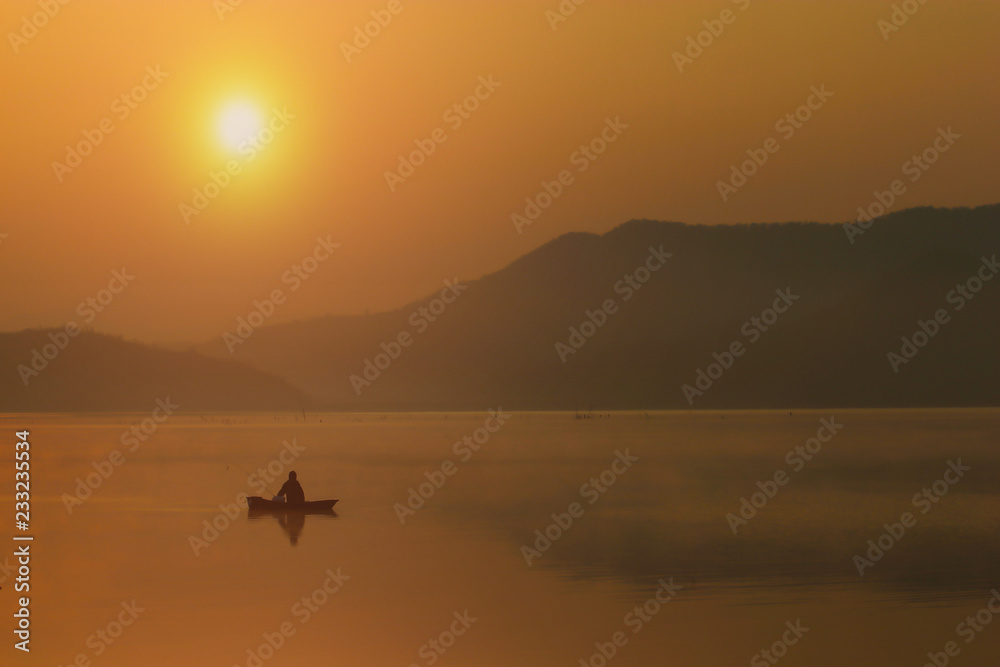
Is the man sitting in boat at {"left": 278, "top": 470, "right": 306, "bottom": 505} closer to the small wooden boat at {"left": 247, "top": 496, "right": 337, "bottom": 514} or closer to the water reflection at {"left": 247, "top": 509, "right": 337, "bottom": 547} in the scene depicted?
the small wooden boat at {"left": 247, "top": 496, "right": 337, "bottom": 514}

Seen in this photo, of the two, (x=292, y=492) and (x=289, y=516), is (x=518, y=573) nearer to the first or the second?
(x=292, y=492)

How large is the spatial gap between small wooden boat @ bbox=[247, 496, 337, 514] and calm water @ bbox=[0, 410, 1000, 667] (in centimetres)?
42

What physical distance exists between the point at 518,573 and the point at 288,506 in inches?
515

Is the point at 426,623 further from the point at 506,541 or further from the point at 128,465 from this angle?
the point at 128,465

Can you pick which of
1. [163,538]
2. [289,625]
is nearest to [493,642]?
[289,625]

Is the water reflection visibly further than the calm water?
Yes

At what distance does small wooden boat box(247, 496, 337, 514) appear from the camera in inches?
1331

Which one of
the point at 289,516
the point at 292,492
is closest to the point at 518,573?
the point at 292,492

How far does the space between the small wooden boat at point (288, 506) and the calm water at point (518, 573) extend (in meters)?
0.42

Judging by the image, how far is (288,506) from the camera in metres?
33.8

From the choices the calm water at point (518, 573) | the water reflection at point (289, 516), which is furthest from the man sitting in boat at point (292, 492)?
the calm water at point (518, 573)

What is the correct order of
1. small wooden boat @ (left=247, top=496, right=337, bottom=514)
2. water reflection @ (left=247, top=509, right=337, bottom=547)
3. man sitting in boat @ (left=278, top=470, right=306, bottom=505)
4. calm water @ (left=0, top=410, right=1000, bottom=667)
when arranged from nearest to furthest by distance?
calm water @ (left=0, top=410, right=1000, bottom=667) → water reflection @ (left=247, top=509, right=337, bottom=547) → man sitting in boat @ (left=278, top=470, right=306, bottom=505) → small wooden boat @ (left=247, top=496, right=337, bottom=514)

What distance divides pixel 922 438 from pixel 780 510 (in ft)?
194

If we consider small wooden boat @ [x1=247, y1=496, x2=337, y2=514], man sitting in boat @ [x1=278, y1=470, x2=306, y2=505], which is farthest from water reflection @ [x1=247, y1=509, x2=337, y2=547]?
man sitting in boat @ [x1=278, y1=470, x2=306, y2=505]
